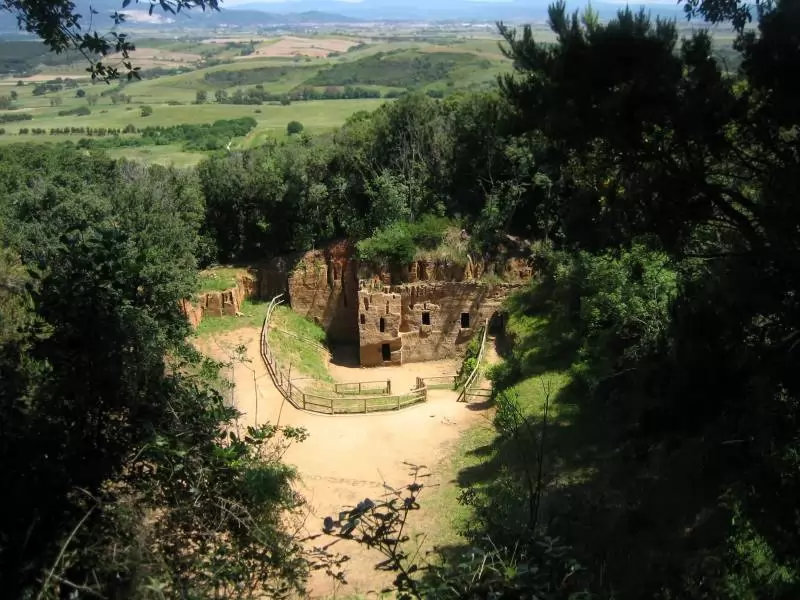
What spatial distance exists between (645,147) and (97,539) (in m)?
6.61

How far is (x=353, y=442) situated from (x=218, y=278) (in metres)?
10.6

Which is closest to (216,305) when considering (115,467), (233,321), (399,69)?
(233,321)

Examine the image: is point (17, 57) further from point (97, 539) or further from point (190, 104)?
point (97, 539)

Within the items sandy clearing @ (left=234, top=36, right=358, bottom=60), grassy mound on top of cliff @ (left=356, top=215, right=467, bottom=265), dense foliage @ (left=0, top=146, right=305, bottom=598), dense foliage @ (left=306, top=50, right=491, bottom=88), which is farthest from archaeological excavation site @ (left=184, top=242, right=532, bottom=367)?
sandy clearing @ (left=234, top=36, right=358, bottom=60)

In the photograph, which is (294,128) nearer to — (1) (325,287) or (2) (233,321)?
(1) (325,287)

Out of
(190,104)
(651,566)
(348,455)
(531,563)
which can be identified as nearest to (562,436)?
(348,455)

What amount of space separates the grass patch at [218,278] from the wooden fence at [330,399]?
14.0 feet

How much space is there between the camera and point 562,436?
13984mm

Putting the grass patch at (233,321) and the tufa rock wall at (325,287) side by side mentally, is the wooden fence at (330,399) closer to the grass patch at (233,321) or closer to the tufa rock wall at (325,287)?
the grass patch at (233,321)

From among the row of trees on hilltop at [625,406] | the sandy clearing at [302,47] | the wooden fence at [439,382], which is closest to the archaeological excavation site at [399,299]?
the wooden fence at [439,382]

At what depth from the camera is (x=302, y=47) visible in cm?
13288

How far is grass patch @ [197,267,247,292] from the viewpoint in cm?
2402

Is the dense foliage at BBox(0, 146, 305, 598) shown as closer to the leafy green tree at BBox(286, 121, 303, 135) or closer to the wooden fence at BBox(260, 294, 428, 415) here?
the wooden fence at BBox(260, 294, 428, 415)

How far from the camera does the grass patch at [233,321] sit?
22578mm
